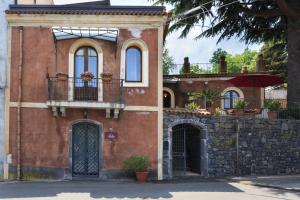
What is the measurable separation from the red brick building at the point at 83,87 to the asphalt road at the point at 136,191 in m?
1.58

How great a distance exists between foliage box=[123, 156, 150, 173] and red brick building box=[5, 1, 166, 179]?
1.21ft

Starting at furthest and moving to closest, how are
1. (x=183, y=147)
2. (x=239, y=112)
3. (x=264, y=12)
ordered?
(x=264, y=12), (x=239, y=112), (x=183, y=147)

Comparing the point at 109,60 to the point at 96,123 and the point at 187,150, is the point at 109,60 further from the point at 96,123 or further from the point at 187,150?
the point at 187,150

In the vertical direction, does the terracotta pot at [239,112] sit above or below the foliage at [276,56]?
below

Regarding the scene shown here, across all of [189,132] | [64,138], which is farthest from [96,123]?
[189,132]

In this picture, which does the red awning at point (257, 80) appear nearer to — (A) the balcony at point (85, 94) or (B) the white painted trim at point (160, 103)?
(B) the white painted trim at point (160, 103)

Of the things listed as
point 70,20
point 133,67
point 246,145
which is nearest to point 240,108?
point 246,145

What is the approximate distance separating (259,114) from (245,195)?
8282 mm

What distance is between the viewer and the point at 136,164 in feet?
65.8

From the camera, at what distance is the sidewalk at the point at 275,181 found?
59.9 ft

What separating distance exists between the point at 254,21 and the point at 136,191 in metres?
15.1

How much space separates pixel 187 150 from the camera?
80.4ft

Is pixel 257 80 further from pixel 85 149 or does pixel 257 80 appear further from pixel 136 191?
pixel 136 191

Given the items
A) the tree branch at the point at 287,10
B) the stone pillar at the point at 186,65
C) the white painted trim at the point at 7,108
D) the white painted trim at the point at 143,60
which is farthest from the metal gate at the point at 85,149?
the stone pillar at the point at 186,65
